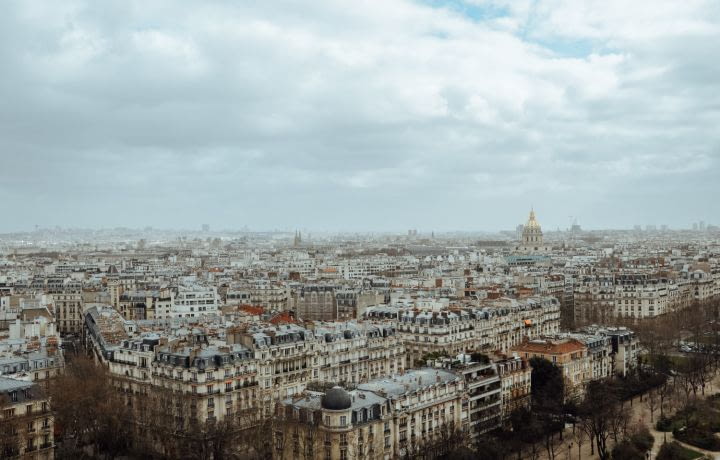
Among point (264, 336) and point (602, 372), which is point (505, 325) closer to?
point (602, 372)

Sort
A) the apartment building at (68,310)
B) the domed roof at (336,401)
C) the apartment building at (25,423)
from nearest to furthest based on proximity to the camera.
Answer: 1. the domed roof at (336,401)
2. the apartment building at (25,423)
3. the apartment building at (68,310)

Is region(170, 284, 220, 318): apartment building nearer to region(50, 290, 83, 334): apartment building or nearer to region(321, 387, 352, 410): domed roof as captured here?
region(50, 290, 83, 334): apartment building

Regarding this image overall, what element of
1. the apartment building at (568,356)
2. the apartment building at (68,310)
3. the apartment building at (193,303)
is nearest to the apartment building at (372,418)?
the apartment building at (568,356)

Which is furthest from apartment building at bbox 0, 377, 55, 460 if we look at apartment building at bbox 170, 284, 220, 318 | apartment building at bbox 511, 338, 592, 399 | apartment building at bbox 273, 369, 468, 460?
apartment building at bbox 170, 284, 220, 318

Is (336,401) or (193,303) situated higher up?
(193,303)

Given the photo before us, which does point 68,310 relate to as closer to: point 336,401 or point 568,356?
point 568,356

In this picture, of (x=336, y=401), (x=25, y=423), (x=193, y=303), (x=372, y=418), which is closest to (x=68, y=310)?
(x=193, y=303)

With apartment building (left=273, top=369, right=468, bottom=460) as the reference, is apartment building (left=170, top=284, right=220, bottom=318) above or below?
above

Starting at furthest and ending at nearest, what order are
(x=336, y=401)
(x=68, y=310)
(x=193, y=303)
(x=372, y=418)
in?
(x=68, y=310) < (x=193, y=303) < (x=372, y=418) < (x=336, y=401)

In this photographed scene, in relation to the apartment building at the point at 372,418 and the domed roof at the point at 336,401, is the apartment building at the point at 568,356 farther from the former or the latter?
the domed roof at the point at 336,401
